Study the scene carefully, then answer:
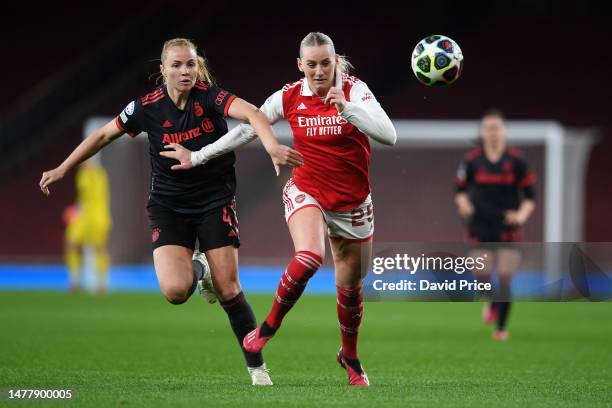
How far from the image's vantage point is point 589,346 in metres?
9.74

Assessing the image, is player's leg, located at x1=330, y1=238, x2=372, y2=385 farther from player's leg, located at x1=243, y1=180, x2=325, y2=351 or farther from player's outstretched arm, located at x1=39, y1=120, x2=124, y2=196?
player's outstretched arm, located at x1=39, y1=120, x2=124, y2=196

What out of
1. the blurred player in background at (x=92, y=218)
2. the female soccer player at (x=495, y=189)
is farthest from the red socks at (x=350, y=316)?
the blurred player in background at (x=92, y=218)

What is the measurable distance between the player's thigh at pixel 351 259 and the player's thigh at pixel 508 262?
11.8 feet

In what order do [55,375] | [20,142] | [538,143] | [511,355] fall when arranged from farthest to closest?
[20,142] < [538,143] < [511,355] < [55,375]

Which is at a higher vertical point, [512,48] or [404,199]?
[512,48]

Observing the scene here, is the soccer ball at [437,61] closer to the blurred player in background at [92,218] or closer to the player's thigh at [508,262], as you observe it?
the player's thigh at [508,262]

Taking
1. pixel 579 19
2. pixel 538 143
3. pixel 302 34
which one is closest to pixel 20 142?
pixel 302 34

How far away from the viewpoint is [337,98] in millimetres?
6191

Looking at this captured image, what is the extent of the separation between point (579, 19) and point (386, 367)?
18739 mm

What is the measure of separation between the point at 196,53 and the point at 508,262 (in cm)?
449

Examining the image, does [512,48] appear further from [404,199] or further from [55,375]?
[55,375]

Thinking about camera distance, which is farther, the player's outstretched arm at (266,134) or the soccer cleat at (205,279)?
the soccer cleat at (205,279)

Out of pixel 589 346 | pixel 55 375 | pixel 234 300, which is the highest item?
pixel 234 300

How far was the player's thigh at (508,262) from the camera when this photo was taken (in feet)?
33.1
